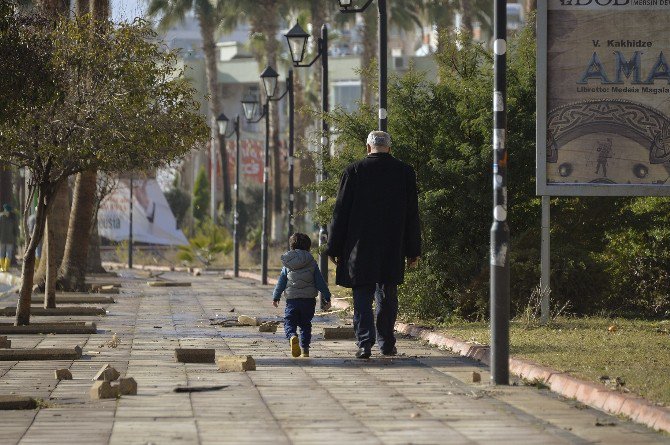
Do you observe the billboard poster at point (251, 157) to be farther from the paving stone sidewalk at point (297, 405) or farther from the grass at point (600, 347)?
the paving stone sidewalk at point (297, 405)

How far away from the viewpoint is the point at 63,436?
8.50m

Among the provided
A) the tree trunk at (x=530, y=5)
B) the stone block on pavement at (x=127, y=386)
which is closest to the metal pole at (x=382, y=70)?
the stone block on pavement at (x=127, y=386)

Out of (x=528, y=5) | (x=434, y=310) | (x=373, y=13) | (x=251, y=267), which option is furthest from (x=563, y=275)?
(x=373, y=13)

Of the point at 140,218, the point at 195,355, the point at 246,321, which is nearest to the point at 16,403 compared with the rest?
the point at 195,355

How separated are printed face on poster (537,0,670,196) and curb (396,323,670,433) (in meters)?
3.46

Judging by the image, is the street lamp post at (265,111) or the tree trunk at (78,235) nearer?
the tree trunk at (78,235)

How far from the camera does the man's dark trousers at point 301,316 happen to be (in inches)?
547

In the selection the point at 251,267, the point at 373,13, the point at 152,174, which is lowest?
the point at 251,267

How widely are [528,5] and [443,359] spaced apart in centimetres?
1811

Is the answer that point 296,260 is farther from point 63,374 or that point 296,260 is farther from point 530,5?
point 530,5

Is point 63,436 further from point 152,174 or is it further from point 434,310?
point 152,174

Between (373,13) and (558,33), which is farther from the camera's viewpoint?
(373,13)

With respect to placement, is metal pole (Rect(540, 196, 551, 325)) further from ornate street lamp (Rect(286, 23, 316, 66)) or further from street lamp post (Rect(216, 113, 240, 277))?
street lamp post (Rect(216, 113, 240, 277))

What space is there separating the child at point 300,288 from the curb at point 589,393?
1.52 m
